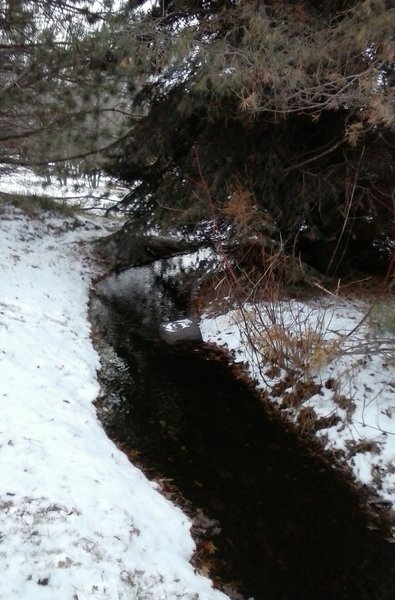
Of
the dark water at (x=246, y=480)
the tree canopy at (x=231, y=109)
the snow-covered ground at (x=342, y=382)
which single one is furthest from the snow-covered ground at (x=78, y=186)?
the snow-covered ground at (x=342, y=382)

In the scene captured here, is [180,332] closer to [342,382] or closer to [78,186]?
[342,382]

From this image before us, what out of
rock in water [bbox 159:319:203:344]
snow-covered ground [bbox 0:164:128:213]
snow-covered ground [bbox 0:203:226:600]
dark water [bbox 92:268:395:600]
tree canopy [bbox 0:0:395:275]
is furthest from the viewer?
snow-covered ground [bbox 0:164:128:213]

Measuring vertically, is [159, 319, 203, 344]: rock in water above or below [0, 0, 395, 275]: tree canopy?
below

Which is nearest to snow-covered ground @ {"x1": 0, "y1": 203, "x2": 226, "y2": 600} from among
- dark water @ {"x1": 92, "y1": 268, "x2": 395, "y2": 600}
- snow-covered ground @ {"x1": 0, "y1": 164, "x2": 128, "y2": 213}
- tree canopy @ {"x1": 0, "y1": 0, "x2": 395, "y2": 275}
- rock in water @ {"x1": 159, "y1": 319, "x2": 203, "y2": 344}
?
dark water @ {"x1": 92, "y1": 268, "x2": 395, "y2": 600}

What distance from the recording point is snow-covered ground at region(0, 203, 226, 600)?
10.8 feet

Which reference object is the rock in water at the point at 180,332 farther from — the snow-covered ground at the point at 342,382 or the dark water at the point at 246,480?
the snow-covered ground at the point at 342,382

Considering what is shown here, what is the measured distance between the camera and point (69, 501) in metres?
3.96

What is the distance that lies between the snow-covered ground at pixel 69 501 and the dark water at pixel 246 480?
1.51 ft

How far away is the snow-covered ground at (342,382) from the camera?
559 cm

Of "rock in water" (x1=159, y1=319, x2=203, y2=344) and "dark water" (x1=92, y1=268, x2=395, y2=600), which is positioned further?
"rock in water" (x1=159, y1=319, x2=203, y2=344)

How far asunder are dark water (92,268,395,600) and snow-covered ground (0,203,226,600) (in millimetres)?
462

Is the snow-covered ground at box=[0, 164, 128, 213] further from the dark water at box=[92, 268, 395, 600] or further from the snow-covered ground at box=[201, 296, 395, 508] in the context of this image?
the snow-covered ground at box=[201, 296, 395, 508]

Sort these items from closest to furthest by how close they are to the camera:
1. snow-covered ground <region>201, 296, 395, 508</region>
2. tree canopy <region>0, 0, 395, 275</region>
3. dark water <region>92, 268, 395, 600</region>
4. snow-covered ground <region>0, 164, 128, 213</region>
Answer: dark water <region>92, 268, 395, 600</region> → snow-covered ground <region>201, 296, 395, 508</region> → tree canopy <region>0, 0, 395, 275</region> → snow-covered ground <region>0, 164, 128, 213</region>

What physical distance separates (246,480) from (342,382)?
6.29 ft
